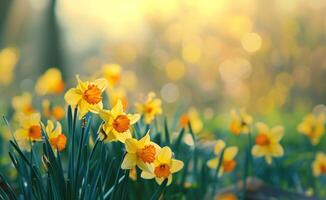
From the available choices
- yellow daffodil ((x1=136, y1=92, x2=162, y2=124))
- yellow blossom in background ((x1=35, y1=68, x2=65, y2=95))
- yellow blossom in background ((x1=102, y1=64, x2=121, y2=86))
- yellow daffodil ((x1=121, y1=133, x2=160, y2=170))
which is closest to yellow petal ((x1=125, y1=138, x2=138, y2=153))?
yellow daffodil ((x1=121, y1=133, x2=160, y2=170))

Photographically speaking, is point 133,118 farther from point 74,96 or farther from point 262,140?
point 262,140

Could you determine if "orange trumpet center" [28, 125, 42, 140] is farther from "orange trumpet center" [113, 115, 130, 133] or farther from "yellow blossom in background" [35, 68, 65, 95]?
"yellow blossom in background" [35, 68, 65, 95]

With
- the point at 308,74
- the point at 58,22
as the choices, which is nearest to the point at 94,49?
the point at 58,22

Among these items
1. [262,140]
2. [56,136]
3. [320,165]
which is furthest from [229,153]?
[56,136]

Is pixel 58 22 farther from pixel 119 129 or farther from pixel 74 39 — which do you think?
pixel 119 129

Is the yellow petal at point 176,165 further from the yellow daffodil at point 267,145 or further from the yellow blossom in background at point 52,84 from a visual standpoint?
the yellow blossom in background at point 52,84
